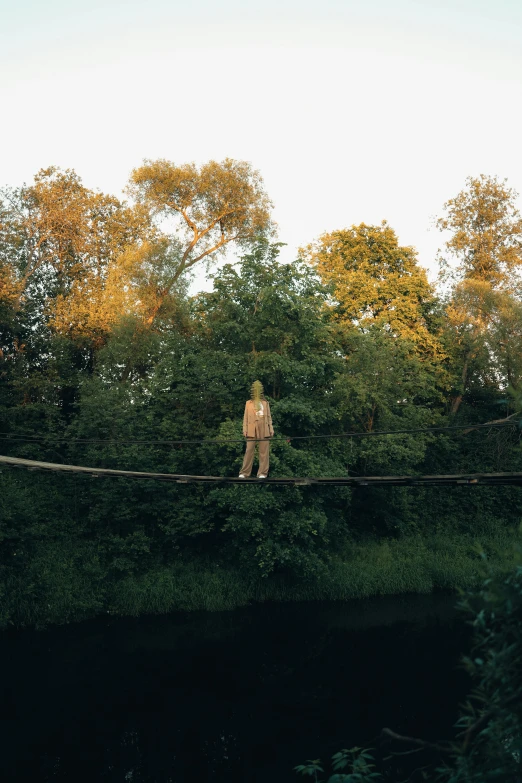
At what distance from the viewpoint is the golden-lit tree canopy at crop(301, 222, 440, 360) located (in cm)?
2691

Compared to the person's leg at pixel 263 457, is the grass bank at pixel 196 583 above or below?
below

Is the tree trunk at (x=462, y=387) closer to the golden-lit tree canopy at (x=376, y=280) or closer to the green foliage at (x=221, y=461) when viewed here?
the golden-lit tree canopy at (x=376, y=280)

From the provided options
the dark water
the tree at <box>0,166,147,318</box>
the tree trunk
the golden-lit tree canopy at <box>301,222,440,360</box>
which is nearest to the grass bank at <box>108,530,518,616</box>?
the dark water

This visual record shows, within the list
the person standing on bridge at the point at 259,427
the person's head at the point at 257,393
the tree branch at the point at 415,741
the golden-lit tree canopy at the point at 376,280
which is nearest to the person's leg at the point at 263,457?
the person standing on bridge at the point at 259,427

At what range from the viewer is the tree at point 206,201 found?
92.6 feet

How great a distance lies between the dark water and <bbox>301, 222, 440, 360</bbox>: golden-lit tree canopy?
10.6 metres

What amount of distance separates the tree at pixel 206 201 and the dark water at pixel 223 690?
566 inches

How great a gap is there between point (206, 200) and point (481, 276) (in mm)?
10946

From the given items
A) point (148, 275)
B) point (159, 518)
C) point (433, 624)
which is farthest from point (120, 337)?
point (433, 624)

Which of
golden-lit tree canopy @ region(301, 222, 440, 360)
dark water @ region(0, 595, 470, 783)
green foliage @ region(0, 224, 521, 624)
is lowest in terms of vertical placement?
dark water @ region(0, 595, 470, 783)

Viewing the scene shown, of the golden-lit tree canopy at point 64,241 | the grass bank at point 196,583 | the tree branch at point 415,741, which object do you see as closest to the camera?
the tree branch at point 415,741

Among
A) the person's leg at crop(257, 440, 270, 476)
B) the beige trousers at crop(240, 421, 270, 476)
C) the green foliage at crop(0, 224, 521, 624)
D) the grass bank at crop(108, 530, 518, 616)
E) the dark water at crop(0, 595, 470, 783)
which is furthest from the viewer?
the grass bank at crop(108, 530, 518, 616)

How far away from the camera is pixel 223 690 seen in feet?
48.2

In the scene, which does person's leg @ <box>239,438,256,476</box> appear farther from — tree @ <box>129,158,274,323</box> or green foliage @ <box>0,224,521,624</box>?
tree @ <box>129,158,274,323</box>
